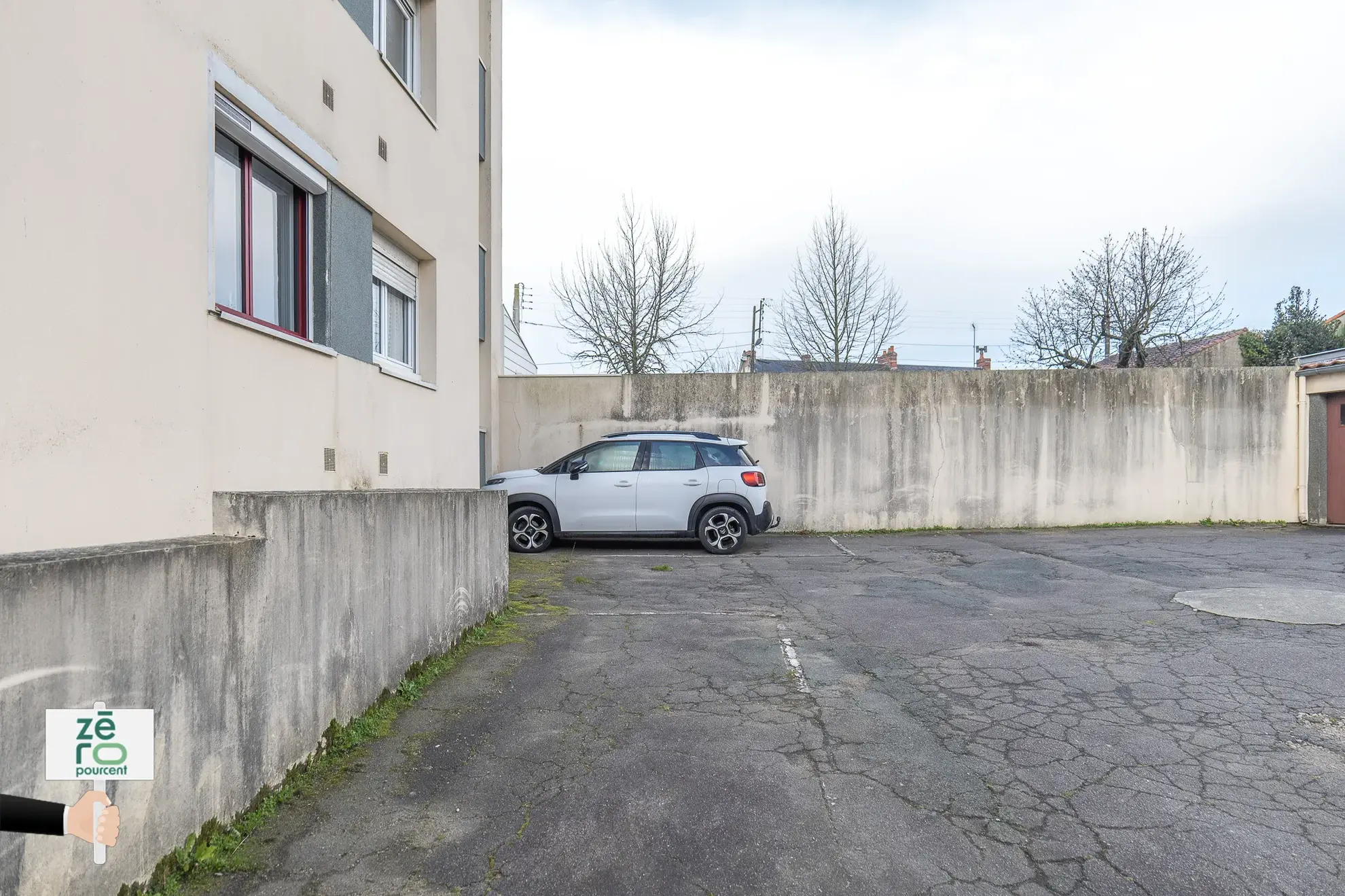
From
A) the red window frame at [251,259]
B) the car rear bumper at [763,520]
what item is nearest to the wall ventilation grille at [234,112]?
the red window frame at [251,259]

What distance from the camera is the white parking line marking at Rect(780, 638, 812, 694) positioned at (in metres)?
5.59

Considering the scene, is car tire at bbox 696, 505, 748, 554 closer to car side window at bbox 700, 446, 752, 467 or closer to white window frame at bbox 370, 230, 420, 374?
car side window at bbox 700, 446, 752, 467

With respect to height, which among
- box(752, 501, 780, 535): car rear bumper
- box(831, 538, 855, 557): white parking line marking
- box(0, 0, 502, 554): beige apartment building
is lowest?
box(831, 538, 855, 557): white parking line marking

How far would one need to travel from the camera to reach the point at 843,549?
13.1m

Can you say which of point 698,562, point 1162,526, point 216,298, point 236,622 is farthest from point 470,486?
point 1162,526

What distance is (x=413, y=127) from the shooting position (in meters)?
7.39

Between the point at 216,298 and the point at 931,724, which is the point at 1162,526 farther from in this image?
the point at 216,298

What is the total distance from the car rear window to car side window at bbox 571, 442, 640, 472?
3.38ft

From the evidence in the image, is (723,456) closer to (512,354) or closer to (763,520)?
(763,520)

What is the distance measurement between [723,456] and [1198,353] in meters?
23.7

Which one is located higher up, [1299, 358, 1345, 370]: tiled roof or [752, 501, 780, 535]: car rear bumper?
[1299, 358, 1345, 370]: tiled roof

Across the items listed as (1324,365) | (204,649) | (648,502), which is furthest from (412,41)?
(1324,365)

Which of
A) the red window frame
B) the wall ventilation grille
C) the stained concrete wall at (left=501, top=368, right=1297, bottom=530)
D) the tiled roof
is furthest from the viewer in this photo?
the stained concrete wall at (left=501, top=368, right=1297, bottom=530)

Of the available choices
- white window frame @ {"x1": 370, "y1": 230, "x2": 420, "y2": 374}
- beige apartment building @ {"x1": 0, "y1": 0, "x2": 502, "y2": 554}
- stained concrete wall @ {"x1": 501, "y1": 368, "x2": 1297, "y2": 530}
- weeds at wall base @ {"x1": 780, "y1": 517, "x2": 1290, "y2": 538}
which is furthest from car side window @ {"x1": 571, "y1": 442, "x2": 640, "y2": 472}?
white window frame @ {"x1": 370, "y1": 230, "x2": 420, "y2": 374}
